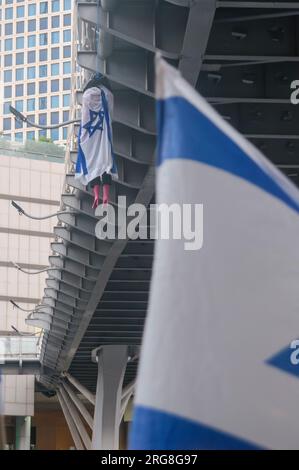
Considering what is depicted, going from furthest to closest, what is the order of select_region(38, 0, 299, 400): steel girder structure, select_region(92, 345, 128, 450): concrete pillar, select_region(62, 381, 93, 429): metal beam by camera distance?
select_region(62, 381, 93, 429): metal beam → select_region(92, 345, 128, 450): concrete pillar → select_region(38, 0, 299, 400): steel girder structure

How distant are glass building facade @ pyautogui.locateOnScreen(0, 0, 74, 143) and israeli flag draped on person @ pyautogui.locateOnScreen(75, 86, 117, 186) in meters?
127

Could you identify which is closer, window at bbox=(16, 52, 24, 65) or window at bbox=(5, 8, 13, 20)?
window at bbox=(16, 52, 24, 65)

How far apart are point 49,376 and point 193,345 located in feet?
218

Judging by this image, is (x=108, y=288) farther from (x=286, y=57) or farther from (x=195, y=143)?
(x=195, y=143)

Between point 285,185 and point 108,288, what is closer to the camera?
point 285,185

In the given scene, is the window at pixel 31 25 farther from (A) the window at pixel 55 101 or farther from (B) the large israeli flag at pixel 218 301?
(B) the large israeli flag at pixel 218 301

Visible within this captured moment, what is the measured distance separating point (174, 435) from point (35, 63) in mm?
151406

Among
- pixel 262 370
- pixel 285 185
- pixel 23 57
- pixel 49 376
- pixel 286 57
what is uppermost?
pixel 23 57

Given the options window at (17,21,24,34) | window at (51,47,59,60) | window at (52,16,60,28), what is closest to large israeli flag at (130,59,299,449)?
window at (51,47,59,60)

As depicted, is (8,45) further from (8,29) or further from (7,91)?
(7,91)

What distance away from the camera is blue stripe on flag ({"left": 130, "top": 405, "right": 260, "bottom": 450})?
17.7 ft

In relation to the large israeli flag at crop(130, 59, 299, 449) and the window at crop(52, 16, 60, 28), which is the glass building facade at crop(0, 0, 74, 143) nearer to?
the window at crop(52, 16, 60, 28)
